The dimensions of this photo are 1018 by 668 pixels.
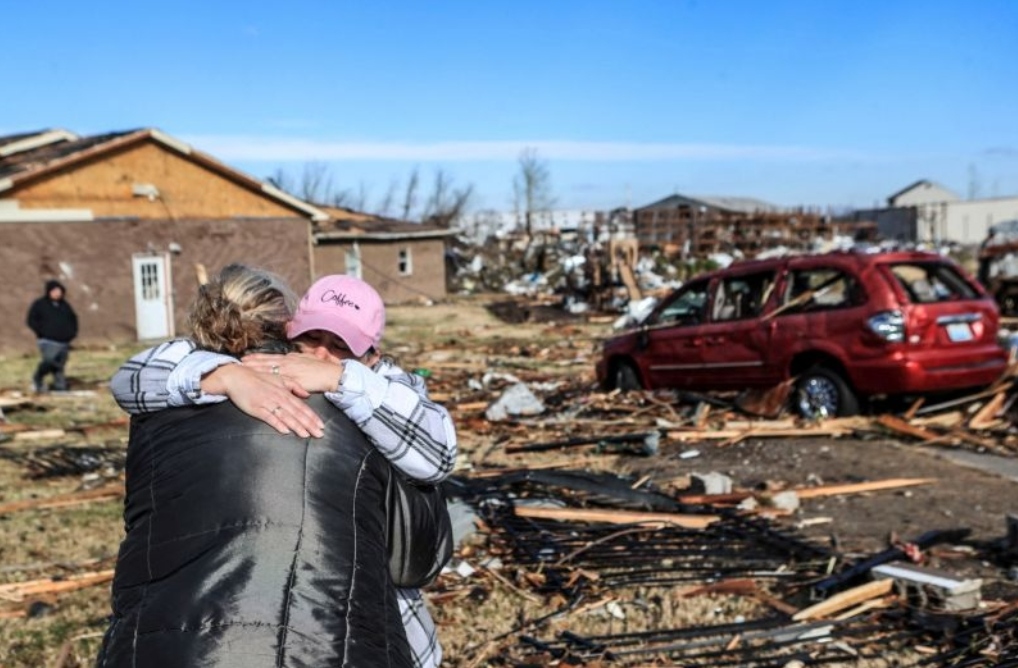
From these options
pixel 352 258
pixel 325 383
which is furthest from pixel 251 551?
pixel 352 258

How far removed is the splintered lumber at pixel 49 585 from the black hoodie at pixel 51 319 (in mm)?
10027

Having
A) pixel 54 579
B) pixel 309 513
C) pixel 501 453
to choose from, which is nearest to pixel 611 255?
pixel 501 453

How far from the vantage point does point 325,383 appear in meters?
2.33

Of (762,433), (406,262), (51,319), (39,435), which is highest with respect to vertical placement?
(406,262)

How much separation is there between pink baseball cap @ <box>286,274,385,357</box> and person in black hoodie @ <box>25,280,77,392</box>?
1449cm

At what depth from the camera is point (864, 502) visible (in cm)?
782

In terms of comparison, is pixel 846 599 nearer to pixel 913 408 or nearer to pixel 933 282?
pixel 913 408

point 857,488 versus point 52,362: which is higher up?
point 52,362

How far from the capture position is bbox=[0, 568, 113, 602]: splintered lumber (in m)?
6.30

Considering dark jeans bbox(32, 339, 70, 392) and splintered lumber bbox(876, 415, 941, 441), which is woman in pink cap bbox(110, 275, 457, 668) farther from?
dark jeans bbox(32, 339, 70, 392)

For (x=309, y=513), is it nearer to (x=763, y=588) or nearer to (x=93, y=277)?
(x=763, y=588)

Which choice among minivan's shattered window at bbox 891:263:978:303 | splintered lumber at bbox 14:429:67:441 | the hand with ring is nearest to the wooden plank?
minivan's shattered window at bbox 891:263:978:303

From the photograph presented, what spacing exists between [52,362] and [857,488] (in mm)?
13080

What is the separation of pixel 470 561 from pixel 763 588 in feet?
6.22
